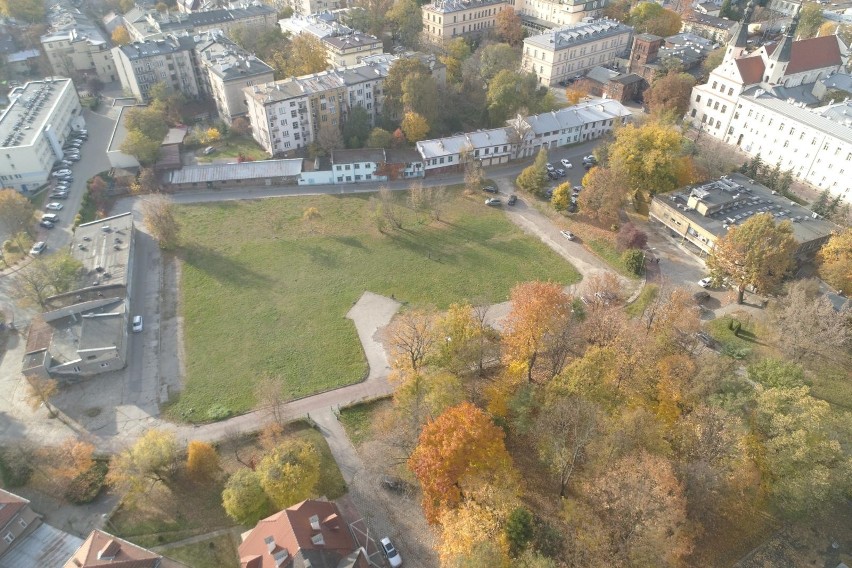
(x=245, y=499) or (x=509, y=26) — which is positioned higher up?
(x=509, y=26)

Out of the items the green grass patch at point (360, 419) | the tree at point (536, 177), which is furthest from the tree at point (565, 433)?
the tree at point (536, 177)

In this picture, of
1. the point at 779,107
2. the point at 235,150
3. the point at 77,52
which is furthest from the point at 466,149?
the point at 77,52

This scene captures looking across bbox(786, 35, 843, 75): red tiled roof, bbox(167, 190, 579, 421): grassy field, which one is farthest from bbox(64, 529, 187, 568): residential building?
bbox(786, 35, 843, 75): red tiled roof

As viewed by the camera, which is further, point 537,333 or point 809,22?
point 809,22

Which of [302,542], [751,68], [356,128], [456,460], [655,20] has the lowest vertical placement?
[302,542]

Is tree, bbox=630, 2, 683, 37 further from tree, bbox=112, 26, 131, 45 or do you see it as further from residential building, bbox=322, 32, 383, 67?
tree, bbox=112, 26, 131, 45

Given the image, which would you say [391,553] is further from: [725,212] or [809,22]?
[809,22]

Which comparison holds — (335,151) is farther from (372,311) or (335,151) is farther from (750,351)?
(750,351)
